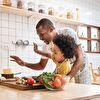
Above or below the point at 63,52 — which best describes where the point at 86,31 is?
above

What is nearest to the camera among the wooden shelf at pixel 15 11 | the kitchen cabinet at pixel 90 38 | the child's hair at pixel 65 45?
the child's hair at pixel 65 45

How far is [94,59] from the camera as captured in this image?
13.6 ft

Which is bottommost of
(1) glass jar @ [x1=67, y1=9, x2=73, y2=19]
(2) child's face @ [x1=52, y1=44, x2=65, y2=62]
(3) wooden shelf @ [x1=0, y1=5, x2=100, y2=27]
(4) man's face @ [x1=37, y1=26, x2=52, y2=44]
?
(2) child's face @ [x1=52, y1=44, x2=65, y2=62]

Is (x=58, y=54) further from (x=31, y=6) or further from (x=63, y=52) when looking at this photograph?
(x=31, y=6)

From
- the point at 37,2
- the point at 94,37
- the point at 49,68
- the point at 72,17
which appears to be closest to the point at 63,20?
the point at 72,17

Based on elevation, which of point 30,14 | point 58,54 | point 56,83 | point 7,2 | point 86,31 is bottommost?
point 56,83

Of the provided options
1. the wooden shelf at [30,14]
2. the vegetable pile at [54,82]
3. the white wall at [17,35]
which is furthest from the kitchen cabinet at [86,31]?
the vegetable pile at [54,82]

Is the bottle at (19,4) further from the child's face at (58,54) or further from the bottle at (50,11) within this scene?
the child's face at (58,54)

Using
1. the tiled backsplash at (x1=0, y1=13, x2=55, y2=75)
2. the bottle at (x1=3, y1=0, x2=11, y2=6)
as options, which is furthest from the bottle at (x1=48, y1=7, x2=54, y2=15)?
the bottle at (x1=3, y1=0, x2=11, y2=6)

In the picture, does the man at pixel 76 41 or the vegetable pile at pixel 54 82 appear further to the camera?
the man at pixel 76 41

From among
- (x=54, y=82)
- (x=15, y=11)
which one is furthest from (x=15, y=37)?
(x=54, y=82)

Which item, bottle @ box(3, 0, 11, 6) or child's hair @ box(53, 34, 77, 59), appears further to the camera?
bottle @ box(3, 0, 11, 6)

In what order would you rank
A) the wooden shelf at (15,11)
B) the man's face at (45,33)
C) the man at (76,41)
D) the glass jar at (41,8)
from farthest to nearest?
the glass jar at (41,8)
the wooden shelf at (15,11)
the man's face at (45,33)
the man at (76,41)

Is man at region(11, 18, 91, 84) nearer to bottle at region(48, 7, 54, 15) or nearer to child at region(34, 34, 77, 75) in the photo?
child at region(34, 34, 77, 75)
